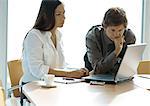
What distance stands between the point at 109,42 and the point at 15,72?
927 mm

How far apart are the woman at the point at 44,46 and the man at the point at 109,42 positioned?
0.68 ft

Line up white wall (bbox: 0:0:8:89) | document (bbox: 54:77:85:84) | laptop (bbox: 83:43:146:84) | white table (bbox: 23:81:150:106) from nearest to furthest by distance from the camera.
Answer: white table (bbox: 23:81:150:106) < laptop (bbox: 83:43:146:84) < document (bbox: 54:77:85:84) < white wall (bbox: 0:0:8:89)

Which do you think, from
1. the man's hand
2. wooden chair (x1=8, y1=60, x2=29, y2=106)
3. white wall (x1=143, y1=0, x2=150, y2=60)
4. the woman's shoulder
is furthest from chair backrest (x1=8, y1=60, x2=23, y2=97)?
white wall (x1=143, y1=0, x2=150, y2=60)

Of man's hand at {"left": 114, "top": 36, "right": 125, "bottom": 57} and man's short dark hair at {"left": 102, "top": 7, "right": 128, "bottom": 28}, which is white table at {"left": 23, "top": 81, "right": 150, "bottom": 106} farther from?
man's short dark hair at {"left": 102, "top": 7, "right": 128, "bottom": 28}

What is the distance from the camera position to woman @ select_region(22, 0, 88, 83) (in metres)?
2.67

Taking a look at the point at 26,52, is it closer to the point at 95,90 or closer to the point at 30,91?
the point at 30,91

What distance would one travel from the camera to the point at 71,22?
13.4 ft

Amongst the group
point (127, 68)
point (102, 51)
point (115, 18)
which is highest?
point (115, 18)

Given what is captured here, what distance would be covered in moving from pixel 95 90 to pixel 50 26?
88 centimetres

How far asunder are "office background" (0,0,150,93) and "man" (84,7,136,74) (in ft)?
3.86

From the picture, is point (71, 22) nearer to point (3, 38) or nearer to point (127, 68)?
point (3, 38)

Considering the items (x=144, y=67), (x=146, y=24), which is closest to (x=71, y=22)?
(x=146, y=24)

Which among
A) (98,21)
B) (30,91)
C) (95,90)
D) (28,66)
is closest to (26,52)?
(28,66)

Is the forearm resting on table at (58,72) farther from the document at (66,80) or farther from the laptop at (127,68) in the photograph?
the laptop at (127,68)
